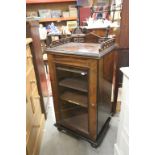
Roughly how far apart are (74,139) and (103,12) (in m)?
2.79

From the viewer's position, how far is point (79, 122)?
1597mm

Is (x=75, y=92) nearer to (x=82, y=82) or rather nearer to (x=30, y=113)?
(x=82, y=82)

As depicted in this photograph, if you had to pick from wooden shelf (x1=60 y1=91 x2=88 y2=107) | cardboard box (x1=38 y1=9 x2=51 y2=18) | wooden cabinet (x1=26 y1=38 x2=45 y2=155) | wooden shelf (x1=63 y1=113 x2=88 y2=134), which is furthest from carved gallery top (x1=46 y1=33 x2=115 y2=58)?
cardboard box (x1=38 y1=9 x2=51 y2=18)

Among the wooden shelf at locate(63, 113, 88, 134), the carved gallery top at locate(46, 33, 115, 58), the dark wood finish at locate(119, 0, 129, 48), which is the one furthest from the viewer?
the wooden shelf at locate(63, 113, 88, 134)

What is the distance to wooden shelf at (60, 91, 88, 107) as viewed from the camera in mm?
1441

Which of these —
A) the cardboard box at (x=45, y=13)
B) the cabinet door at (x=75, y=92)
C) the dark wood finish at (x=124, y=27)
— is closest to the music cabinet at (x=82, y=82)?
the cabinet door at (x=75, y=92)

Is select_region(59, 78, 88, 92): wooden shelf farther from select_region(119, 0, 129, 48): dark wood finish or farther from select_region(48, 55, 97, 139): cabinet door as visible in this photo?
select_region(119, 0, 129, 48): dark wood finish

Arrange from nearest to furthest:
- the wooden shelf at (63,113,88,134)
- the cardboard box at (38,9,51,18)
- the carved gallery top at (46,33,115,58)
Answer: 1. the carved gallery top at (46,33,115,58)
2. the wooden shelf at (63,113,88,134)
3. the cardboard box at (38,9,51,18)

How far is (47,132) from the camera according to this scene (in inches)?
68.2
